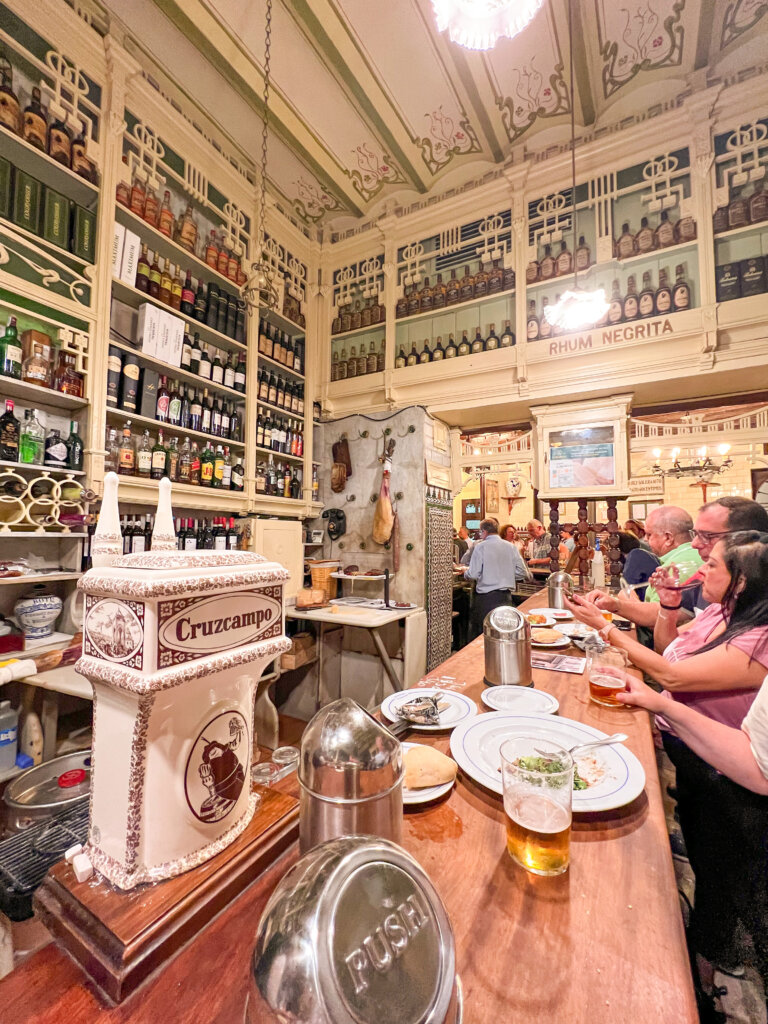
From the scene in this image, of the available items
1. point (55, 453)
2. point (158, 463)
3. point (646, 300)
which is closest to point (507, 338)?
point (646, 300)

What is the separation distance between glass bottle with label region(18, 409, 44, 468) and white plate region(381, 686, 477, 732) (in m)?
2.46

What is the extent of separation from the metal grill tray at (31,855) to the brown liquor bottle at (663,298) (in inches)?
173

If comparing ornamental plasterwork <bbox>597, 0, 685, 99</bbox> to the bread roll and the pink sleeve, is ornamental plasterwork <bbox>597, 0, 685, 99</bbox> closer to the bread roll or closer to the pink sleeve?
the pink sleeve

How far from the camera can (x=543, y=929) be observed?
0.51m

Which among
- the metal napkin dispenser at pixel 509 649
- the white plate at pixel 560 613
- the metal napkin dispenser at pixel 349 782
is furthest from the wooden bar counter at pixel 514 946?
the white plate at pixel 560 613

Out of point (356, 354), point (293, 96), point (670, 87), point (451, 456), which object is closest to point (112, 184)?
point (293, 96)

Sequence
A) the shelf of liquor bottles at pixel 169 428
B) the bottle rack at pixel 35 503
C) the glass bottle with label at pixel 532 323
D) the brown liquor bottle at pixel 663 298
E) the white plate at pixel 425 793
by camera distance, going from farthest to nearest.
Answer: the glass bottle with label at pixel 532 323 < the brown liquor bottle at pixel 663 298 < the shelf of liquor bottles at pixel 169 428 < the bottle rack at pixel 35 503 < the white plate at pixel 425 793

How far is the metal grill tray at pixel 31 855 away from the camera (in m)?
0.56

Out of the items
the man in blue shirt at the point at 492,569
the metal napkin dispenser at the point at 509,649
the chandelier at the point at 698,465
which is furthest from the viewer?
the chandelier at the point at 698,465

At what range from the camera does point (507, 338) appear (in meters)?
3.96

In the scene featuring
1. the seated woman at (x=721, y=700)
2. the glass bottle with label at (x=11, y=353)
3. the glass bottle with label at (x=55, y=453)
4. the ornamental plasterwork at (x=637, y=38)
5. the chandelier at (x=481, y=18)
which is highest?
the ornamental plasterwork at (x=637, y=38)

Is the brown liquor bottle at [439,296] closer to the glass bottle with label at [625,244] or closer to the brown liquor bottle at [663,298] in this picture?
the glass bottle with label at [625,244]

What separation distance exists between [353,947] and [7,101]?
152 inches

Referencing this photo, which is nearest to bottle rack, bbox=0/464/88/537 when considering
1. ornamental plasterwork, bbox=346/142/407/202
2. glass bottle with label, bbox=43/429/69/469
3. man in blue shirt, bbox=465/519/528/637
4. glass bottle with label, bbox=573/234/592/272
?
glass bottle with label, bbox=43/429/69/469
